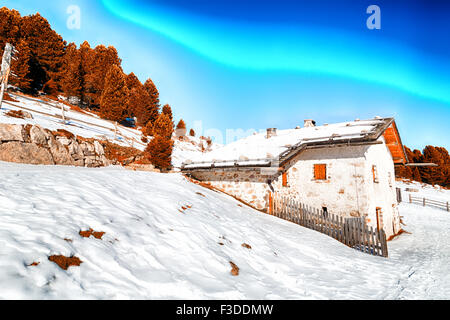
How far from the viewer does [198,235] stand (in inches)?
209

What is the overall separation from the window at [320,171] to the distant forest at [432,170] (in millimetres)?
42982

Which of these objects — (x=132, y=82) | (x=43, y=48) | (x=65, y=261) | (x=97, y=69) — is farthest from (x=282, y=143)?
(x=132, y=82)

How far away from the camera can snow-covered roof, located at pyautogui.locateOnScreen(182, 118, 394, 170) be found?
37.9ft

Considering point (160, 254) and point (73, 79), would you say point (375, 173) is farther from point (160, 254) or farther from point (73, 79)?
point (73, 79)

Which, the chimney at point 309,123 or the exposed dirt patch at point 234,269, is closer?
the exposed dirt patch at point 234,269

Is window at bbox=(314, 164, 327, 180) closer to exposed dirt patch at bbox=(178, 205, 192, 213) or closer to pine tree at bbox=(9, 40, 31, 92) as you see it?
exposed dirt patch at bbox=(178, 205, 192, 213)

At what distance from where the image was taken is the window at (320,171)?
1212 cm

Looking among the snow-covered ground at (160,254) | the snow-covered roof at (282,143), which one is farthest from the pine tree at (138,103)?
the snow-covered ground at (160,254)

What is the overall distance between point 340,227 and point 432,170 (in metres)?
50.4

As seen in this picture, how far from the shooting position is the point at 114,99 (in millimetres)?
36625

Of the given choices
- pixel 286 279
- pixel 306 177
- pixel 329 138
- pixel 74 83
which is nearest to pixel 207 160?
pixel 306 177

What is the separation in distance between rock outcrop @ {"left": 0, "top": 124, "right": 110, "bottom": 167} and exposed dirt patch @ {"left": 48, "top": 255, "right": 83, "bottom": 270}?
13.9 m

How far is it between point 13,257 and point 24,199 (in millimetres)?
2043

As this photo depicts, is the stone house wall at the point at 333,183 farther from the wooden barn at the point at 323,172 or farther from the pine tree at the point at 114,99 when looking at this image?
the pine tree at the point at 114,99
